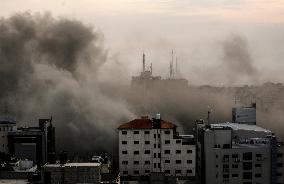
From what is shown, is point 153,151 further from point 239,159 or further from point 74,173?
point 74,173

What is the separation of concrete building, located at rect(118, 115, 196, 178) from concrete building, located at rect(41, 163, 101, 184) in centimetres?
1610

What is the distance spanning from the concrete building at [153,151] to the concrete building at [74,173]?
16.1 meters

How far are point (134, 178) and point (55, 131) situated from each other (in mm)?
16592

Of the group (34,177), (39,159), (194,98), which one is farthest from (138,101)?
(34,177)

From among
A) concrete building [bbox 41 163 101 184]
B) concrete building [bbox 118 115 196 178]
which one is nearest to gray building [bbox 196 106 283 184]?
concrete building [bbox 118 115 196 178]

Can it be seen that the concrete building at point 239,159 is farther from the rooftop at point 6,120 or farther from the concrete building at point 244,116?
the rooftop at point 6,120

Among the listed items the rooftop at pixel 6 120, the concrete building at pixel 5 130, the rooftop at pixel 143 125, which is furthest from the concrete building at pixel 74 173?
the rooftop at pixel 6 120

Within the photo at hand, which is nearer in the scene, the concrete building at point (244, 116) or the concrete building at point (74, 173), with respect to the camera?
the concrete building at point (74, 173)

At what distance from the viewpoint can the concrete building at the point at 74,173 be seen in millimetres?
39531

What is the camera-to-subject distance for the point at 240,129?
56.2 meters

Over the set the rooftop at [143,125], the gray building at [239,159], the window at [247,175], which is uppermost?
the rooftop at [143,125]

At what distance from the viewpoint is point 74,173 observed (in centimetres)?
3956

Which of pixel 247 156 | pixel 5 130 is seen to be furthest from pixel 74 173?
pixel 5 130

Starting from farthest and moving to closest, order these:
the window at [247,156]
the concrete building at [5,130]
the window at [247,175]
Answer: the concrete building at [5,130]
the window at [247,175]
the window at [247,156]
